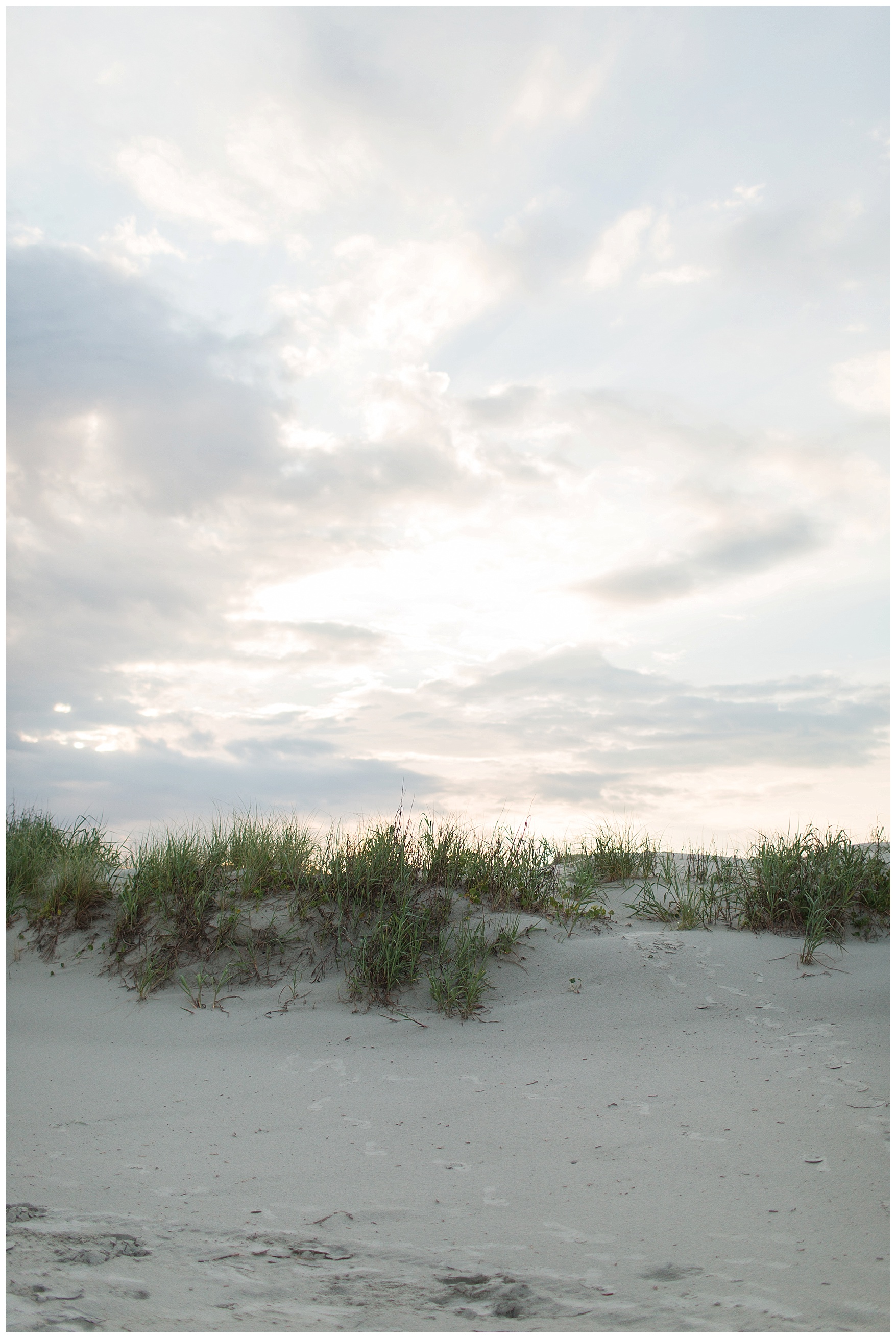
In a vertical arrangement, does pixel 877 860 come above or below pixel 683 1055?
above

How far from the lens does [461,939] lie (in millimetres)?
5336

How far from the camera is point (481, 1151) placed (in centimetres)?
374

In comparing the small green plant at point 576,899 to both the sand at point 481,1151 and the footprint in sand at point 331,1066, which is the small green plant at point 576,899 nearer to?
the sand at point 481,1151

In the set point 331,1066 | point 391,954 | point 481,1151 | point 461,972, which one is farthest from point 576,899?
point 481,1151

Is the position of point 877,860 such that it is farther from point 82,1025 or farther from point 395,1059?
point 82,1025

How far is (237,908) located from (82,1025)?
1.21 metres

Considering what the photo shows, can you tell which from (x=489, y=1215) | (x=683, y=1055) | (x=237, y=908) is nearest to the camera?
(x=489, y=1215)

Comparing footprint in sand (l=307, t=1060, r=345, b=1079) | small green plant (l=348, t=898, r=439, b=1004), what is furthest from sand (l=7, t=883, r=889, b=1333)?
small green plant (l=348, t=898, r=439, b=1004)

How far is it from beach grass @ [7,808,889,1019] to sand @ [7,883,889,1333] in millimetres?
224

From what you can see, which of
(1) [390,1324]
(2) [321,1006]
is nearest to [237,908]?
(2) [321,1006]

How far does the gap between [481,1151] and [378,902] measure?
216 centimetres

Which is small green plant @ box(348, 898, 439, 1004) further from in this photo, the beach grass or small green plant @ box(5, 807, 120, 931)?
small green plant @ box(5, 807, 120, 931)

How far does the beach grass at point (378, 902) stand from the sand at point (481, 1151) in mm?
224

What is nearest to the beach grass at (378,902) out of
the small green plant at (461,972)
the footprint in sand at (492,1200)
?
the small green plant at (461,972)
